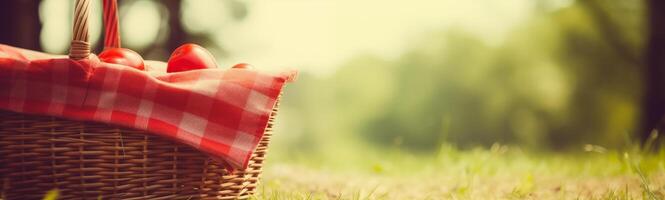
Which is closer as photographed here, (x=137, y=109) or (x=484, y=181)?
(x=137, y=109)

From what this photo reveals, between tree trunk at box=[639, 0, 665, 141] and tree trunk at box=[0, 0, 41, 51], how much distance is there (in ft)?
20.3

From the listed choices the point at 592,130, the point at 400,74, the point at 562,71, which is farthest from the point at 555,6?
the point at 400,74

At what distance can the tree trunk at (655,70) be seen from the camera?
6.67m

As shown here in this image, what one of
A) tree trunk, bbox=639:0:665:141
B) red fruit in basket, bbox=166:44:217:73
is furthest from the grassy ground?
tree trunk, bbox=639:0:665:141

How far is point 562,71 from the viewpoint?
9742 millimetres

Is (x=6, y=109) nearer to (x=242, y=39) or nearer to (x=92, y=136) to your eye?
(x=92, y=136)

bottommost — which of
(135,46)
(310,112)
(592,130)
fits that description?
(310,112)

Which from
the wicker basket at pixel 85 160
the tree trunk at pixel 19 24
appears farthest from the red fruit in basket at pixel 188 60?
the tree trunk at pixel 19 24

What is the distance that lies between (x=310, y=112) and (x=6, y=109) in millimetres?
11590

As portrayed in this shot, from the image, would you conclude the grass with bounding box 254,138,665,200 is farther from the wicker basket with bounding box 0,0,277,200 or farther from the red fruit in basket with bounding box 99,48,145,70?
the red fruit in basket with bounding box 99,48,145,70

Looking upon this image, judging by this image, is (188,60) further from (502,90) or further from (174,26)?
(502,90)

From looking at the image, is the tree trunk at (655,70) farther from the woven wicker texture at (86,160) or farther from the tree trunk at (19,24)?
the tree trunk at (19,24)

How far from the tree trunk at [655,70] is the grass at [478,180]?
2370 mm

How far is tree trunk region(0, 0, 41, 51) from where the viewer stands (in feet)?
14.4
